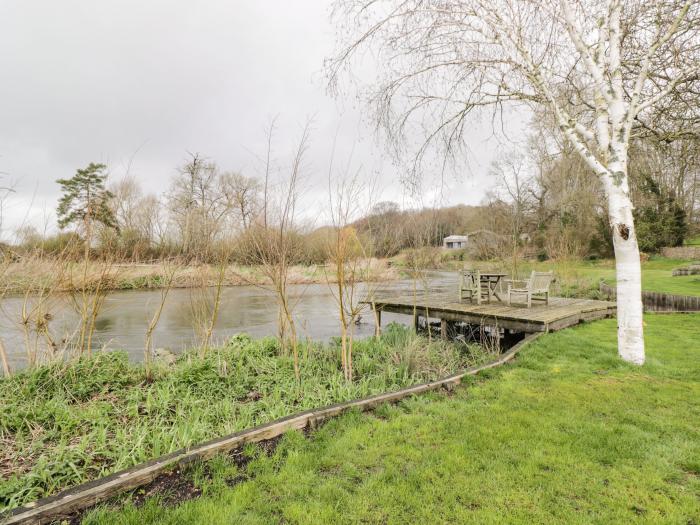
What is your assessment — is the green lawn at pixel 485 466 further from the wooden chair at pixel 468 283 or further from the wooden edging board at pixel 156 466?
the wooden chair at pixel 468 283

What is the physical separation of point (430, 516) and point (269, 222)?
366 cm

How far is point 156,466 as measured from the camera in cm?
239

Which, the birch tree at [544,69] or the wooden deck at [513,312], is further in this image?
the wooden deck at [513,312]

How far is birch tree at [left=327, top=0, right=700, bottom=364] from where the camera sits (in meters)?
4.61

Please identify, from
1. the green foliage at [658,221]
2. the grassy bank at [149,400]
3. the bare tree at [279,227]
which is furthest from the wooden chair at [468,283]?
the green foliage at [658,221]

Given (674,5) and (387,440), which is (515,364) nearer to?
(387,440)

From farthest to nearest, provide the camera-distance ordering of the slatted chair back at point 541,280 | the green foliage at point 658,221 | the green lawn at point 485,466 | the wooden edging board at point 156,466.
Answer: the green foliage at point 658,221
the slatted chair back at point 541,280
the green lawn at point 485,466
the wooden edging board at point 156,466

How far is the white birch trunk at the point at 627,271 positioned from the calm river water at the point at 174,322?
445 centimetres

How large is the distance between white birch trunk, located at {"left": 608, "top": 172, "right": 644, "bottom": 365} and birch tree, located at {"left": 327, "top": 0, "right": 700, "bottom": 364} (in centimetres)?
1

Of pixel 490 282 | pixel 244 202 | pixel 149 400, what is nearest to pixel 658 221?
pixel 490 282

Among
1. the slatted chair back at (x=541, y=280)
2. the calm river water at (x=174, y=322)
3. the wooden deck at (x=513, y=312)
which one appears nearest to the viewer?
the wooden deck at (x=513, y=312)

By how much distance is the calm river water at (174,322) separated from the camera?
7.30 m

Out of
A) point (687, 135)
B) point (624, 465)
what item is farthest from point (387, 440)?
point (687, 135)

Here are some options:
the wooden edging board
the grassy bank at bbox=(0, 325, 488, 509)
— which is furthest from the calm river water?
the wooden edging board
